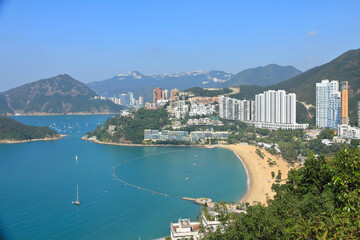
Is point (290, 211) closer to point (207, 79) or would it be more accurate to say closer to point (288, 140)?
point (288, 140)

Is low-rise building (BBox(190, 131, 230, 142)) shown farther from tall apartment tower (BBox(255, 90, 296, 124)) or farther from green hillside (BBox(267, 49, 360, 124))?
green hillside (BBox(267, 49, 360, 124))

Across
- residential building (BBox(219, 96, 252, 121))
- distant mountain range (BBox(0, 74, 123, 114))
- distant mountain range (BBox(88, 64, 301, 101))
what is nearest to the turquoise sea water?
residential building (BBox(219, 96, 252, 121))

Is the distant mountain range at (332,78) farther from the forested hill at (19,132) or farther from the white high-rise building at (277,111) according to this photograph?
the forested hill at (19,132)

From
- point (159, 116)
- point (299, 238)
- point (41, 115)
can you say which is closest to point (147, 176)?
point (299, 238)

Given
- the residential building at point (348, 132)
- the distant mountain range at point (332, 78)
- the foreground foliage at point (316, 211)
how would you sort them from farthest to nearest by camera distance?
the distant mountain range at point (332, 78), the residential building at point (348, 132), the foreground foliage at point (316, 211)

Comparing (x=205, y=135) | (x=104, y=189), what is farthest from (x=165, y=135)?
(x=104, y=189)

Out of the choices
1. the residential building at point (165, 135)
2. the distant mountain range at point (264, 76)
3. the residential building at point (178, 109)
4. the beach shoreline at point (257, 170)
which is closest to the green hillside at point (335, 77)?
the beach shoreline at point (257, 170)

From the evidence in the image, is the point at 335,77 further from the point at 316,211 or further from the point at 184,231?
the point at 316,211
